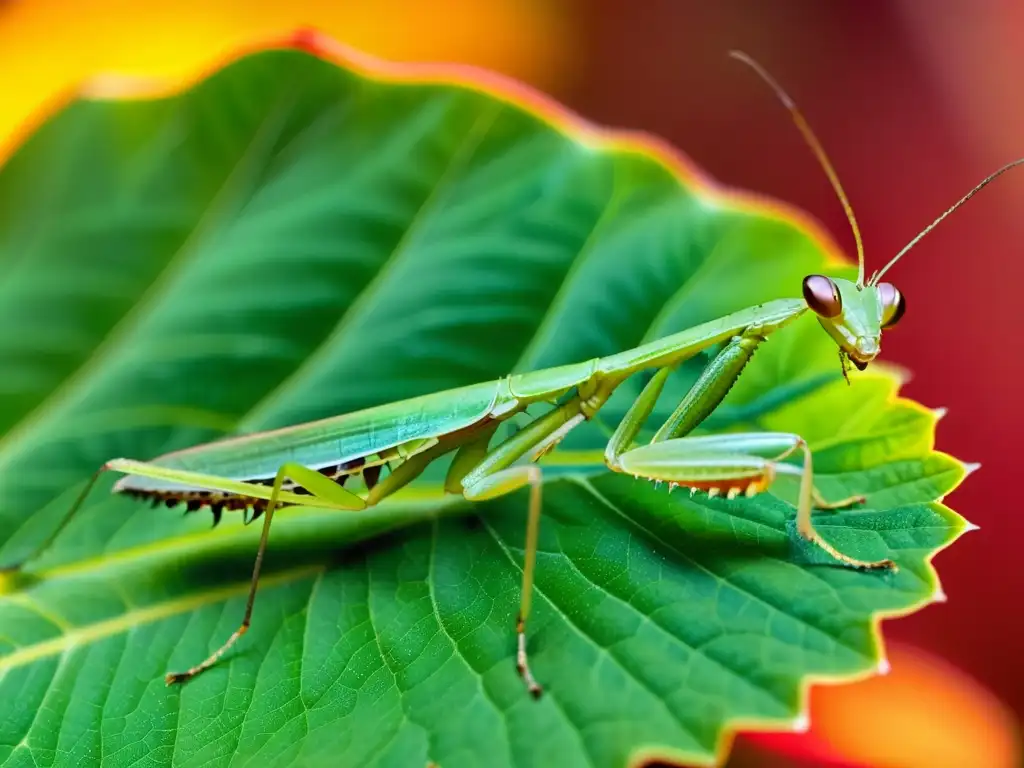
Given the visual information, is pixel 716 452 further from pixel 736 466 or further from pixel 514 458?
pixel 514 458

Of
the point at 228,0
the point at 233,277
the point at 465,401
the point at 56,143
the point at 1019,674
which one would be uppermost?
the point at 228,0

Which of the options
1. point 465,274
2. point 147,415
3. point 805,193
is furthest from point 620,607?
point 805,193

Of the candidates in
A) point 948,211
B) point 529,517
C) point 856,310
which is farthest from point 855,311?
point 529,517

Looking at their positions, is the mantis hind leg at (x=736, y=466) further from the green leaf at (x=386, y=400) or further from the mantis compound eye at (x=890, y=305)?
the mantis compound eye at (x=890, y=305)

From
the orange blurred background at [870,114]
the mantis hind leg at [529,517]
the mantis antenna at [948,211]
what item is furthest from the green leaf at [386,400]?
the orange blurred background at [870,114]

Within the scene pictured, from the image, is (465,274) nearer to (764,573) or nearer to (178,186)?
(178,186)

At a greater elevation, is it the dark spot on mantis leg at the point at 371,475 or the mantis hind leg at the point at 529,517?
the dark spot on mantis leg at the point at 371,475

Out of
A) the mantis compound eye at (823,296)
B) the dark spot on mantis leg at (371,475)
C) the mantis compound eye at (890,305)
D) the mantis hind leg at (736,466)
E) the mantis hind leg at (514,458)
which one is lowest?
the mantis hind leg at (736,466)
